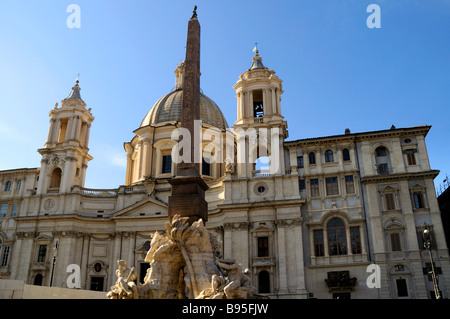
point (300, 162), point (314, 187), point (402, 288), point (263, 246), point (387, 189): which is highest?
point (300, 162)

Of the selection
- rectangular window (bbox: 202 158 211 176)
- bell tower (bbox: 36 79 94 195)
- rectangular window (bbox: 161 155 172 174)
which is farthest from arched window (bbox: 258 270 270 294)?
bell tower (bbox: 36 79 94 195)

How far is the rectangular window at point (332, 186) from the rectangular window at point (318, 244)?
3451mm

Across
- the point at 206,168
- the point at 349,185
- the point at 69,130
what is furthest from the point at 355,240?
the point at 69,130

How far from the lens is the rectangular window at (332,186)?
1410 inches

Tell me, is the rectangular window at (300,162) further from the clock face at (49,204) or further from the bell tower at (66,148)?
the clock face at (49,204)

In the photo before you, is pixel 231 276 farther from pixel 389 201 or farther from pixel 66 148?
pixel 66 148

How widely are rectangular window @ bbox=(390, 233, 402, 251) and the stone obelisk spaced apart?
760 inches

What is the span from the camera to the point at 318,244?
3478 centimetres

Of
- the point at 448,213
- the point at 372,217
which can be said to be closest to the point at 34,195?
the point at 372,217

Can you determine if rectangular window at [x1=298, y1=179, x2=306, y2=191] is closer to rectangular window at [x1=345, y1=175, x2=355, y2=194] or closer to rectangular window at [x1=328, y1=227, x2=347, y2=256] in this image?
rectangular window at [x1=345, y1=175, x2=355, y2=194]

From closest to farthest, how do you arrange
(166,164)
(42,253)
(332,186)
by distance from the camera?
(332,186) < (42,253) < (166,164)

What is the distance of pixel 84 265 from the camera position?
40.6 metres

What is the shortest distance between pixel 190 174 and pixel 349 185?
796 inches
